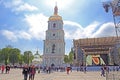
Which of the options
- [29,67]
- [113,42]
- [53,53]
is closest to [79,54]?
[113,42]

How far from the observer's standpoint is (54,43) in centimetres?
8625

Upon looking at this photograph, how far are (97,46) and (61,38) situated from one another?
27.9 meters

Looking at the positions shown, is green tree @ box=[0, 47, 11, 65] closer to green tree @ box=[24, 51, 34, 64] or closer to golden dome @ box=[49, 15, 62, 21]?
green tree @ box=[24, 51, 34, 64]

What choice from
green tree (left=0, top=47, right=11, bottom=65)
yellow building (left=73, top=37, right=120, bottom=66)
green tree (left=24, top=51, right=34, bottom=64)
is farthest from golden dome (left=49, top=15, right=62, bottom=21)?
green tree (left=24, top=51, right=34, bottom=64)

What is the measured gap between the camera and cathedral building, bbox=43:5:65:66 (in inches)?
3317

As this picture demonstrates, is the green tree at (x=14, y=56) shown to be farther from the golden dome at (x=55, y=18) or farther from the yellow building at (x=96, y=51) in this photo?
the yellow building at (x=96, y=51)

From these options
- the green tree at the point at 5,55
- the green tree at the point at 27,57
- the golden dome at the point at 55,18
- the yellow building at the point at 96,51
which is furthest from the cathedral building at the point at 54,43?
the yellow building at the point at 96,51

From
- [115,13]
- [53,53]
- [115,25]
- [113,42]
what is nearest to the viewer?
[115,13]

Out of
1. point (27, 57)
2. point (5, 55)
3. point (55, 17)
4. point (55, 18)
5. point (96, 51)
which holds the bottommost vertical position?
point (96, 51)

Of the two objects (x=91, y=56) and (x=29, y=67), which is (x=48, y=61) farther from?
(x=29, y=67)

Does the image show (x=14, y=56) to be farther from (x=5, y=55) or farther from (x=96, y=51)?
(x=96, y=51)

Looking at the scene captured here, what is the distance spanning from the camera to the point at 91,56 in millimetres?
60562

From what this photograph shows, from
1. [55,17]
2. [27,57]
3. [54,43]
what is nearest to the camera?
[54,43]

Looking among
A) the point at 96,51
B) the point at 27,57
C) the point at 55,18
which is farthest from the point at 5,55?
the point at 96,51
